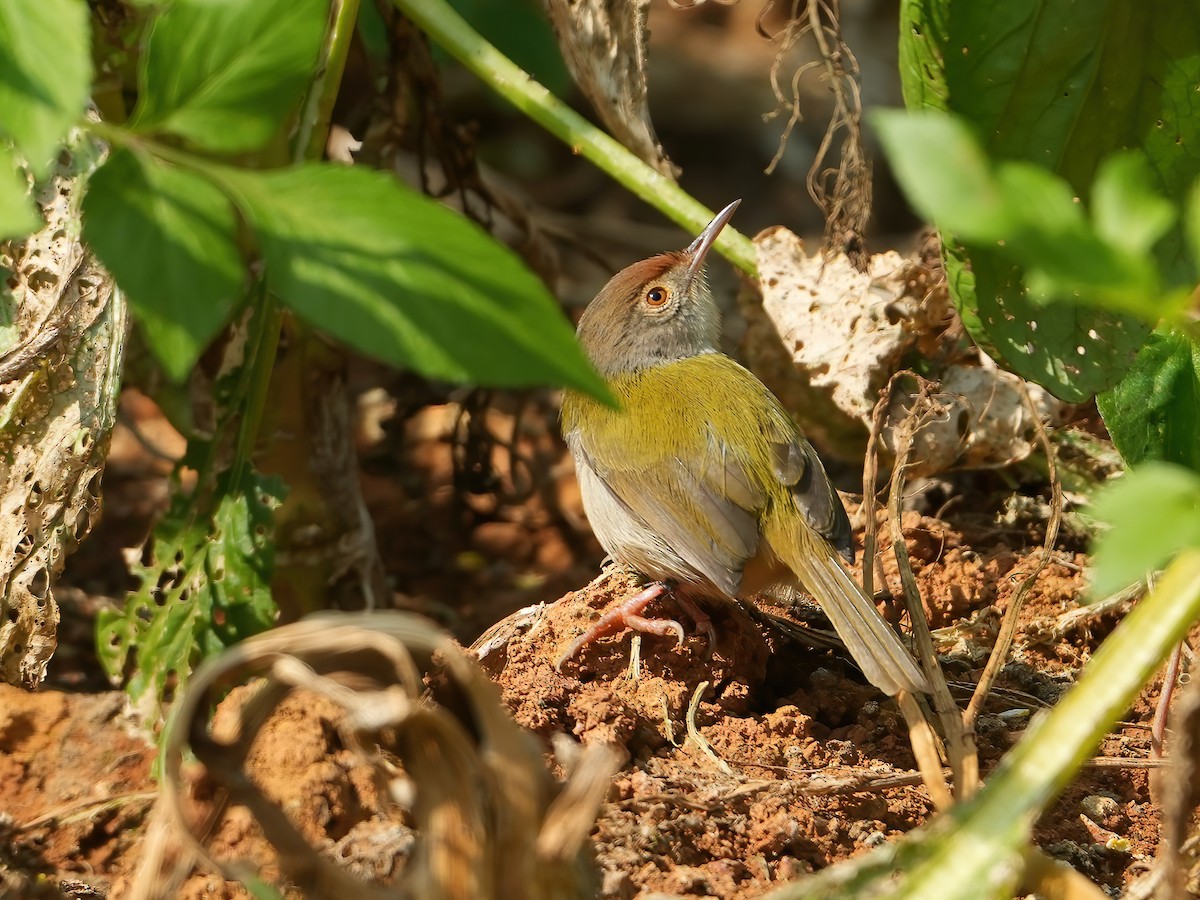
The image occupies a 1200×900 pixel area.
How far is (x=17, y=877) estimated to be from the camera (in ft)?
8.59

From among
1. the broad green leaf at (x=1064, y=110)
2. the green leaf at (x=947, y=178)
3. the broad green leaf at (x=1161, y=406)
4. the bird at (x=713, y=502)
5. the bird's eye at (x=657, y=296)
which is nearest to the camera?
the green leaf at (x=947, y=178)

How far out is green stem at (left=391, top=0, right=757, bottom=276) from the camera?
3.99m

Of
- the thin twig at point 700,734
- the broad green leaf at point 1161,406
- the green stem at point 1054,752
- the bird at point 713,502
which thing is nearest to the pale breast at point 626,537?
the bird at point 713,502

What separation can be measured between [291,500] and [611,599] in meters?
1.31

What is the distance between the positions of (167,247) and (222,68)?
312mm

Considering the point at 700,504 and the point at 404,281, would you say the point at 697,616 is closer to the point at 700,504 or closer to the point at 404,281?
the point at 700,504

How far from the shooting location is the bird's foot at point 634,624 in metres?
3.46

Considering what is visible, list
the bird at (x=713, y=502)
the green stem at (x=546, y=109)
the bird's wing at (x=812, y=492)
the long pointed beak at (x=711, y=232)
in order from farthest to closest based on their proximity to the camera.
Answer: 1. the long pointed beak at (x=711, y=232)
2. the green stem at (x=546, y=109)
3. the bird's wing at (x=812, y=492)
4. the bird at (x=713, y=502)

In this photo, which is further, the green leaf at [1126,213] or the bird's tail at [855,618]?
the bird's tail at [855,618]

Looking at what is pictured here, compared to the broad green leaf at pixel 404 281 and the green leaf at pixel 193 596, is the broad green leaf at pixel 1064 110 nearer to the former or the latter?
the broad green leaf at pixel 404 281

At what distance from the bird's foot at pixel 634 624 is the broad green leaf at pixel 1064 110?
44.8 inches

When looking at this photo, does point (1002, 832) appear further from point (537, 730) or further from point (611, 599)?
point (611, 599)

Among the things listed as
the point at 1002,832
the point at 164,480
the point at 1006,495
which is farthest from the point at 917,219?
the point at 1002,832

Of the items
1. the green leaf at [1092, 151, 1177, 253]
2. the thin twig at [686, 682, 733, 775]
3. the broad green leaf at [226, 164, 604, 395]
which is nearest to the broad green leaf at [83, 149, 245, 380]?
the broad green leaf at [226, 164, 604, 395]
